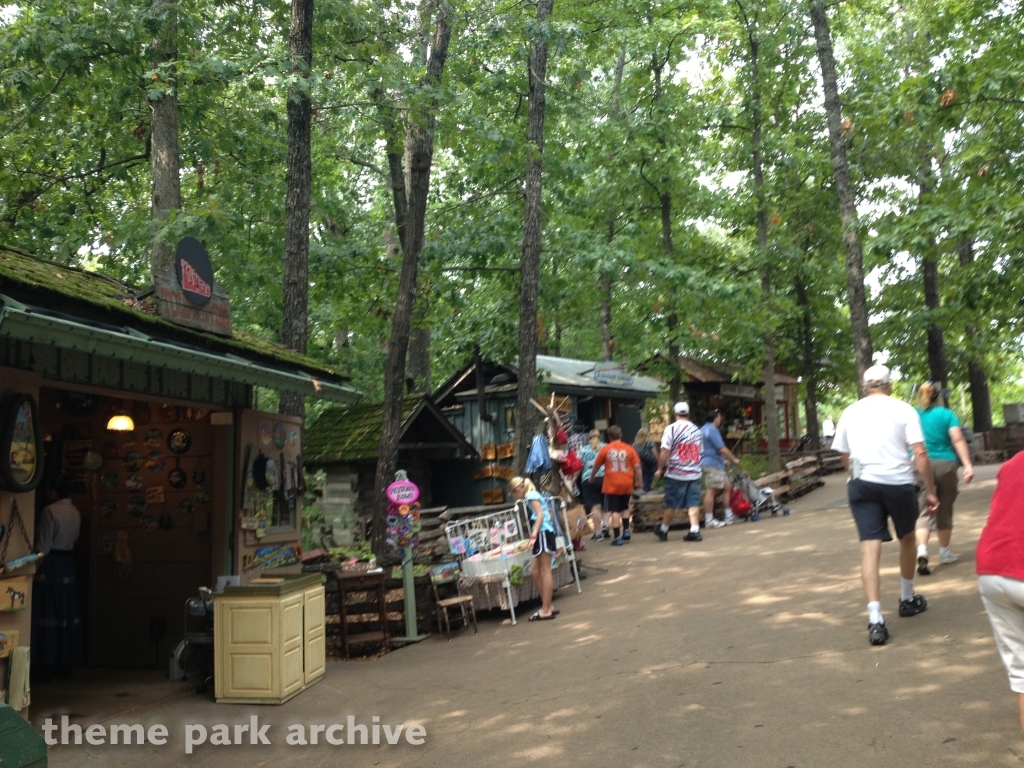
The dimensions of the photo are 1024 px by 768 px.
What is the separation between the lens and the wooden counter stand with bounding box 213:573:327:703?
817 centimetres

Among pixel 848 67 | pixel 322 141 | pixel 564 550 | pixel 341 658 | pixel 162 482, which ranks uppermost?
pixel 848 67

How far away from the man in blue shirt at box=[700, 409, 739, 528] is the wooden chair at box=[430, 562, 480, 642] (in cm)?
547

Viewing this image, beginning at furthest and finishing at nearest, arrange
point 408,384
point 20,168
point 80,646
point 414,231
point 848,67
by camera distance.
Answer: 1. point 848,67
2. point 408,384
3. point 20,168
4. point 414,231
5. point 80,646

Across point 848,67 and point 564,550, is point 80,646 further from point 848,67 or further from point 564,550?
point 848,67

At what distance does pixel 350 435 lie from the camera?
19.0 metres

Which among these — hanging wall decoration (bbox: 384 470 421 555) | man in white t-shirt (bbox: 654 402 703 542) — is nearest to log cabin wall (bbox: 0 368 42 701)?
hanging wall decoration (bbox: 384 470 421 555)

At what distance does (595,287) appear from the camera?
70.8 ft

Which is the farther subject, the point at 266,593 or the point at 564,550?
the point at 564,550

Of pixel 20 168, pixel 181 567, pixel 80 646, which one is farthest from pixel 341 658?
pixel 20 168

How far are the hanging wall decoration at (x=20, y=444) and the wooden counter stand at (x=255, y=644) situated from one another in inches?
78.3

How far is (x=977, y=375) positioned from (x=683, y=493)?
1984cm

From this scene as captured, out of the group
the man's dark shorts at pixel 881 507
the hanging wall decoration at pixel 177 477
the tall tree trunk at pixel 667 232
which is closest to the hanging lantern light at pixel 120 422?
the hanging wall decoration at pixel 177 477

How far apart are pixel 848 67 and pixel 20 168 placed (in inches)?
812

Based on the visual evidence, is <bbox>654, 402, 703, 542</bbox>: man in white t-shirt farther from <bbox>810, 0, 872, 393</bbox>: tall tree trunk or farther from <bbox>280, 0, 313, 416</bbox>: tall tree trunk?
<bbox>280, 0, 313, 416</bbox>: tall tree trunk
